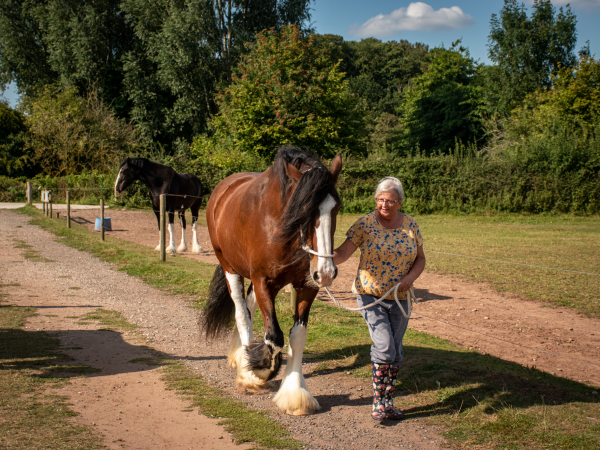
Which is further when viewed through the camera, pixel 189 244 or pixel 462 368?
pixel 189 244

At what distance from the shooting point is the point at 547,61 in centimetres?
3509

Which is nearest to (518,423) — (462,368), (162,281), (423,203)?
(462,368)

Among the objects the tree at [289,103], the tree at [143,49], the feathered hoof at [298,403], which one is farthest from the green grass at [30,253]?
the tree at [143,49]

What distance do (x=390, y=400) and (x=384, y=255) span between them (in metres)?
1.07

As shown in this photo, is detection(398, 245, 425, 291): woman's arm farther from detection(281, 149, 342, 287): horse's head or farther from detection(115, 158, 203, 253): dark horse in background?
detection(115, 158, 203, 253): dark horse in background

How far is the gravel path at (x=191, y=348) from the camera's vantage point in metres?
3.12

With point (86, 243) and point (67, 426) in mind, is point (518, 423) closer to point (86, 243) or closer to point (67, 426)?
point (67, 426)

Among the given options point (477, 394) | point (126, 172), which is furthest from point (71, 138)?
point (477, 394)

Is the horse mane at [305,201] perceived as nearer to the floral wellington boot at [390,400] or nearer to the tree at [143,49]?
the floral wellington boot at [390,400]

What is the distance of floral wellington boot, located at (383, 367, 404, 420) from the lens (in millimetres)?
3334

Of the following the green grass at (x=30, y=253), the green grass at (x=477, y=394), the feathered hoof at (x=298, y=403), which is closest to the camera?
the green grass at (x=477, y=394)

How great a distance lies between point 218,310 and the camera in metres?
5.04

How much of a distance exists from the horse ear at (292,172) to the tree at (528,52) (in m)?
34.9

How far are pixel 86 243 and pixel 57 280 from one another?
4.61m
